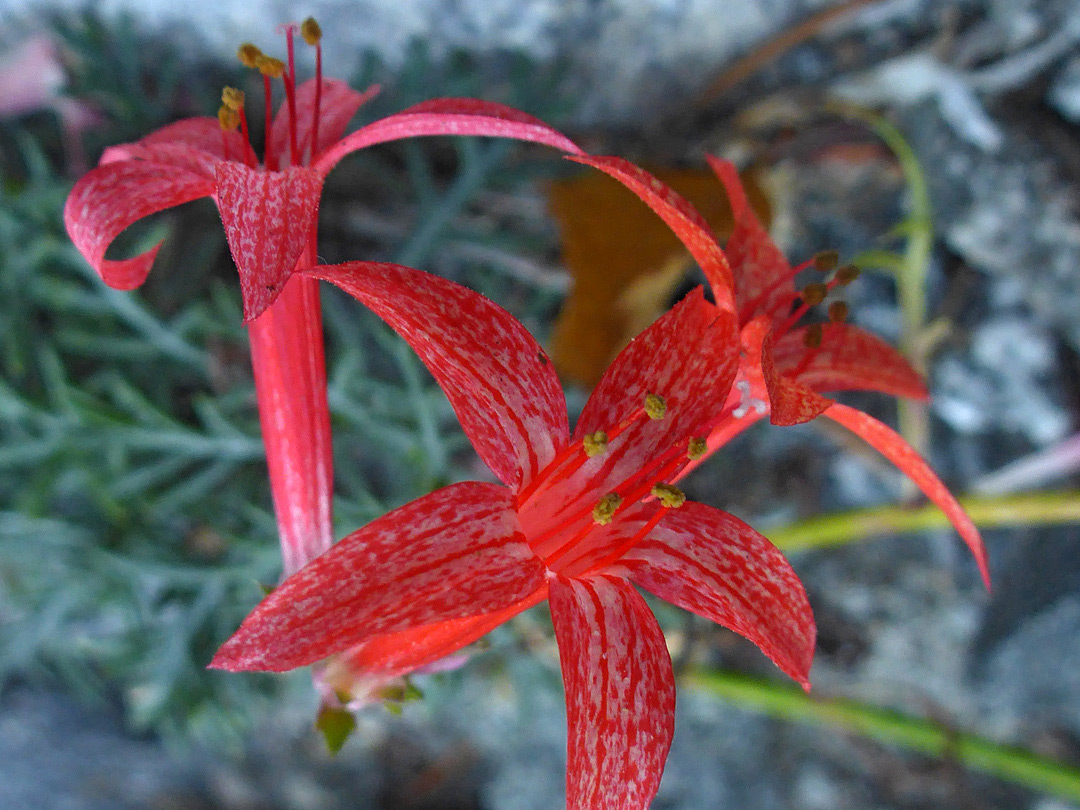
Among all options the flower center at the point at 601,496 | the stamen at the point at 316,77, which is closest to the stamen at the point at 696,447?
the flower center at the point at 601,496

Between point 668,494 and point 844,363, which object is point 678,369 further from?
point 844,363

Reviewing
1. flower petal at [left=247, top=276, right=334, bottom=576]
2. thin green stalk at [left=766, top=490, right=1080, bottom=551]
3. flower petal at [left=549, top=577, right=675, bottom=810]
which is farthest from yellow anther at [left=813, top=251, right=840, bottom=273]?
thin green stalk at [left=766, top=490, right=1080, bottom=551]

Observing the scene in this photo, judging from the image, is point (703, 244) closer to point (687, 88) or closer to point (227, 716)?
point (687, 88)

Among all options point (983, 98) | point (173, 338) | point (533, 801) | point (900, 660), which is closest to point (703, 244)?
point (173, 338)

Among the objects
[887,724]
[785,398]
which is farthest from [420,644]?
[887,724]

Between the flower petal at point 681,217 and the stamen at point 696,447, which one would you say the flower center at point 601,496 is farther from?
the flower petal at point 681,217

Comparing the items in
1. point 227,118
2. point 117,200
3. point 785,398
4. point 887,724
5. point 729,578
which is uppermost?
point 227,118

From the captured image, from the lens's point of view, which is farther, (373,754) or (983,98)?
(373,754)
